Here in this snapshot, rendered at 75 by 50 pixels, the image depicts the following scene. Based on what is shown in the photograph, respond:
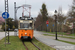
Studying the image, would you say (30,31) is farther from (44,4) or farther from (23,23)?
(44,4)

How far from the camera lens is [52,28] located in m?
57.3

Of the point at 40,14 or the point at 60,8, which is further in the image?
the point at 40,14

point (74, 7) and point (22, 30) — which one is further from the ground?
point (74, 7)

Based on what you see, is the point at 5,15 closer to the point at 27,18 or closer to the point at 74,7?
the point at 27,18

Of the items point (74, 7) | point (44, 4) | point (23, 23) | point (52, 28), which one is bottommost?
point (52, 28)

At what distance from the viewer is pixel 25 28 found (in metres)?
18.4

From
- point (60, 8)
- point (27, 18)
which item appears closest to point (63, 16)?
point (60, 8)

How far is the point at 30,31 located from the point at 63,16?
27.1 m

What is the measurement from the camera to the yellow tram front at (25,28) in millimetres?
18234

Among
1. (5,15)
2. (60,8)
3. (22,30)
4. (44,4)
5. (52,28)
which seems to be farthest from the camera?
(44,4)

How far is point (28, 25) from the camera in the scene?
1872cm

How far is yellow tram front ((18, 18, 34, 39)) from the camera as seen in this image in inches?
718

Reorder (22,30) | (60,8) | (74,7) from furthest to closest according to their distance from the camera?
(60,8)
(74,7)
(22,30)

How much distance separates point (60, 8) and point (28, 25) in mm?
25642
